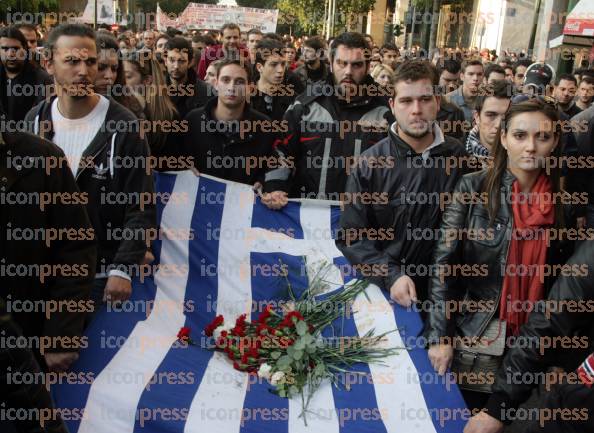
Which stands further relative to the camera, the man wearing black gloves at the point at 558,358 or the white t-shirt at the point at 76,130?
the white t-shirt at the point at 76,130

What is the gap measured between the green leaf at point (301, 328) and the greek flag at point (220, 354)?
0.25 metres

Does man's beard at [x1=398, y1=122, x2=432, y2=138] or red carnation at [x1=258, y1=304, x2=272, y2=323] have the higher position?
man's beard at [x1=398, y1=122, x2=432, y2=138]

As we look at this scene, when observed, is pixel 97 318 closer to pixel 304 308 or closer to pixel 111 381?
pixel 111 381

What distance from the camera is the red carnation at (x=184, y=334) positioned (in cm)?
326

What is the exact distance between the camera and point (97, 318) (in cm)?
304

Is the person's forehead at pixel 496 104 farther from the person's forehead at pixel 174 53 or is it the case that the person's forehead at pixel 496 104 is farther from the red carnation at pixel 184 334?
the person's forehead at pixel 174 53

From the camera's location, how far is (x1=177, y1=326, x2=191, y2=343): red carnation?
326 cm

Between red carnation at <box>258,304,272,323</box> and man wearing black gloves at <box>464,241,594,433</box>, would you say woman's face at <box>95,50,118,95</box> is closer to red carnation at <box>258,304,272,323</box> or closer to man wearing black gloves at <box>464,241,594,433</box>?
red carnation at <box>258,304,272,323</box>

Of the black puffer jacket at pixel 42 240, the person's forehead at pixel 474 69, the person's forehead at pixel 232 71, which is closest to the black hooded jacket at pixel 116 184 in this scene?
the black puffer jacket at pixel 42 240

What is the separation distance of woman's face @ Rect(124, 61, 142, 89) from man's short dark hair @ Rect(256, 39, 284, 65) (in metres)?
1.59

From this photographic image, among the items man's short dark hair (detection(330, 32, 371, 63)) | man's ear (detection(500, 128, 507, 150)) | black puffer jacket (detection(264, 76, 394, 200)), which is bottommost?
black puffer jacket (detection(264, 76, 394, 200))

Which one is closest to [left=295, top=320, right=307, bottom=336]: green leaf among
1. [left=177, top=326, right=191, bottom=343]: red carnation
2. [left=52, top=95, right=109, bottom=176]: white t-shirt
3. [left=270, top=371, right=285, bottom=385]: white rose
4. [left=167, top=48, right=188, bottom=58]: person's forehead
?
[left=270, top=371, right=285, bottom=385]: white rose

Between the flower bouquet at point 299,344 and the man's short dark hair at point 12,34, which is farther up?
the man's short dark hair at point 12,34

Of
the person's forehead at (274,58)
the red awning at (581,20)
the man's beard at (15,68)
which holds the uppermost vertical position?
the red awning at (581,20)
